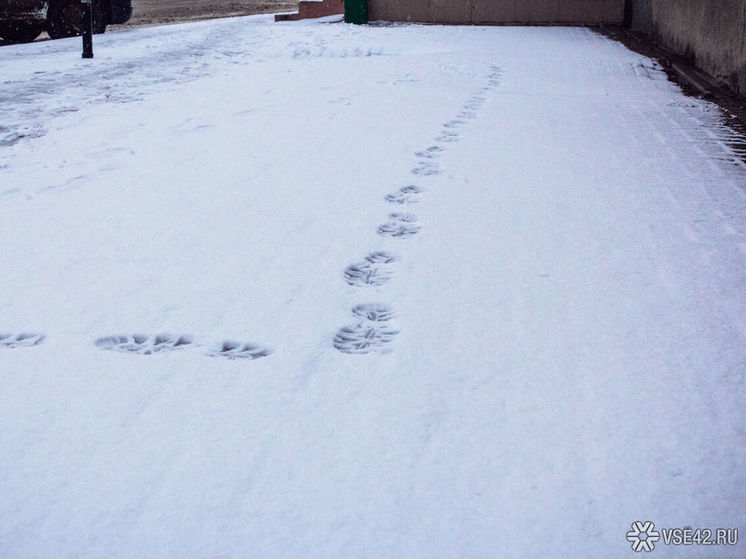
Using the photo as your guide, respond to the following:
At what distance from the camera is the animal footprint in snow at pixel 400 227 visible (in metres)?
2.63

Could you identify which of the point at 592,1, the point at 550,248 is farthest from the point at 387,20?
the point at 550,248

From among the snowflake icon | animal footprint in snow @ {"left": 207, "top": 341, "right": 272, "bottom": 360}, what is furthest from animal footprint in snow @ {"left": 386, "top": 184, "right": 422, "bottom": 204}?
the snowflake icon

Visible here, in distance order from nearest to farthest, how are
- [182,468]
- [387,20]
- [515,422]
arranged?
1. [182,468]
2. [515,422]
3. [387,20]

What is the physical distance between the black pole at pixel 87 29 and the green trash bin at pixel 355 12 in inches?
218

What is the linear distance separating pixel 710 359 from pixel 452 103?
11.7 ft

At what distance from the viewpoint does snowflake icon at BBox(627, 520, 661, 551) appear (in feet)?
4.01

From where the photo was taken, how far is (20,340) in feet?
6.21

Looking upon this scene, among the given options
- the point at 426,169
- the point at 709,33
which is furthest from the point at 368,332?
the point at 709,33

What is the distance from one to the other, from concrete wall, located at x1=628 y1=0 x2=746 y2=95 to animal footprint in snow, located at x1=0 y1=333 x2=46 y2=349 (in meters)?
5.05

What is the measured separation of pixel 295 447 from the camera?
1.45m

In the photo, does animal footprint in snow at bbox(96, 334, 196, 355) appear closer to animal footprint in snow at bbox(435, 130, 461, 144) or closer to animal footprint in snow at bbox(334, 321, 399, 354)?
animal footprint in snow at bbox(334, 321, 399, 354)

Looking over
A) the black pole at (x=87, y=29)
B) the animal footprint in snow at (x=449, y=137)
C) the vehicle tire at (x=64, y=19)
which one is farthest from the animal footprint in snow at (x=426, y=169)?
the vehicle tire at (x=64, y=19)

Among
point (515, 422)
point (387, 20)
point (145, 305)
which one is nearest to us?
point (515, 422)

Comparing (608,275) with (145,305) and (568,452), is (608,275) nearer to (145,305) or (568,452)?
(568,452)
